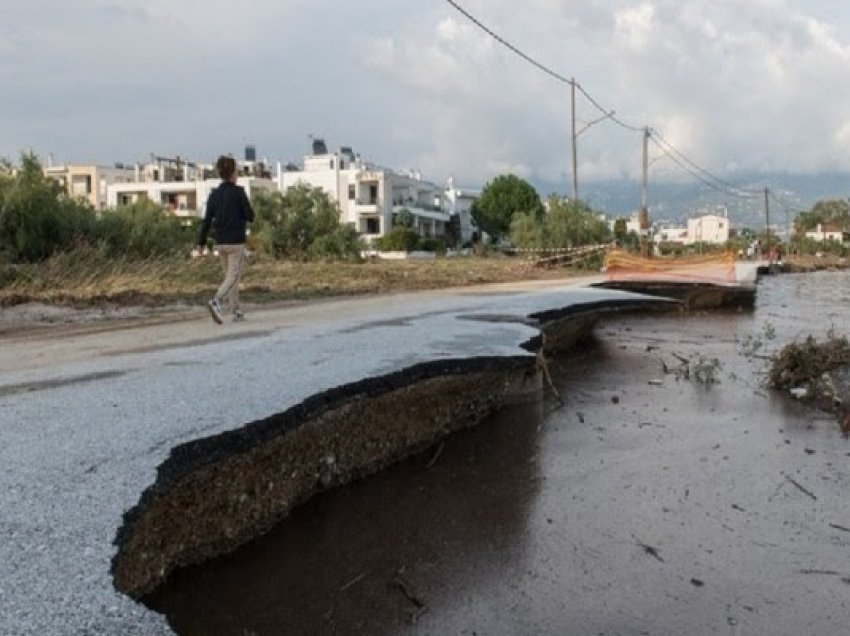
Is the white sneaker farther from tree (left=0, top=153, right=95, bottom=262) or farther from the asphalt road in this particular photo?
tree (left=0, top=153, right=95, bottom=262)

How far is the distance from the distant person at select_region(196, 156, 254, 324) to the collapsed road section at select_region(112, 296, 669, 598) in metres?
3.68

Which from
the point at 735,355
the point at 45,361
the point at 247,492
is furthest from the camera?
the point at 735,355

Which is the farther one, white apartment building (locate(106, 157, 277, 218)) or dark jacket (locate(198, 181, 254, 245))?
white apartment building (locate(106, 157, 277, 218))

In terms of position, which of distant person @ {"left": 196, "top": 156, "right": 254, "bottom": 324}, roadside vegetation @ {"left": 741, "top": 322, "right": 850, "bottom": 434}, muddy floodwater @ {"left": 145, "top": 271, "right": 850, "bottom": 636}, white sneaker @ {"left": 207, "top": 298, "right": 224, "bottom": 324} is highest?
distant person @ {"left": 196, "top": 156, "right": 254, "bottom": 324}

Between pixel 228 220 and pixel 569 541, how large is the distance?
6403mm

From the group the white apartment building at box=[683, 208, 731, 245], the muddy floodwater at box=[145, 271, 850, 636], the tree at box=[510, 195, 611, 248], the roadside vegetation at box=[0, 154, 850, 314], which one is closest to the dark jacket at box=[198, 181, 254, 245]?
the muddy floodwater at box=[145, 271, 850, 636]

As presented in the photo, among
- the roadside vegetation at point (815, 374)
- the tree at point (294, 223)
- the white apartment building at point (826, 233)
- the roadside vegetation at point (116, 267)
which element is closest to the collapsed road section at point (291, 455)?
the roadside vegetation at point (815, 374)

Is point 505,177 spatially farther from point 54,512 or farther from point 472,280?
point 54,512

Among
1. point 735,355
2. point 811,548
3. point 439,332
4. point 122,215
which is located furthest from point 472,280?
point 811,548

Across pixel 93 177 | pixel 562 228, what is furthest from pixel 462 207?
pixel 562 228

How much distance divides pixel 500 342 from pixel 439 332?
88 cm

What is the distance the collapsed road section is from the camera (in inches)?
162

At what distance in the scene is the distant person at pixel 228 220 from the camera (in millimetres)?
10234

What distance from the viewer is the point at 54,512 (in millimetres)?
3523
